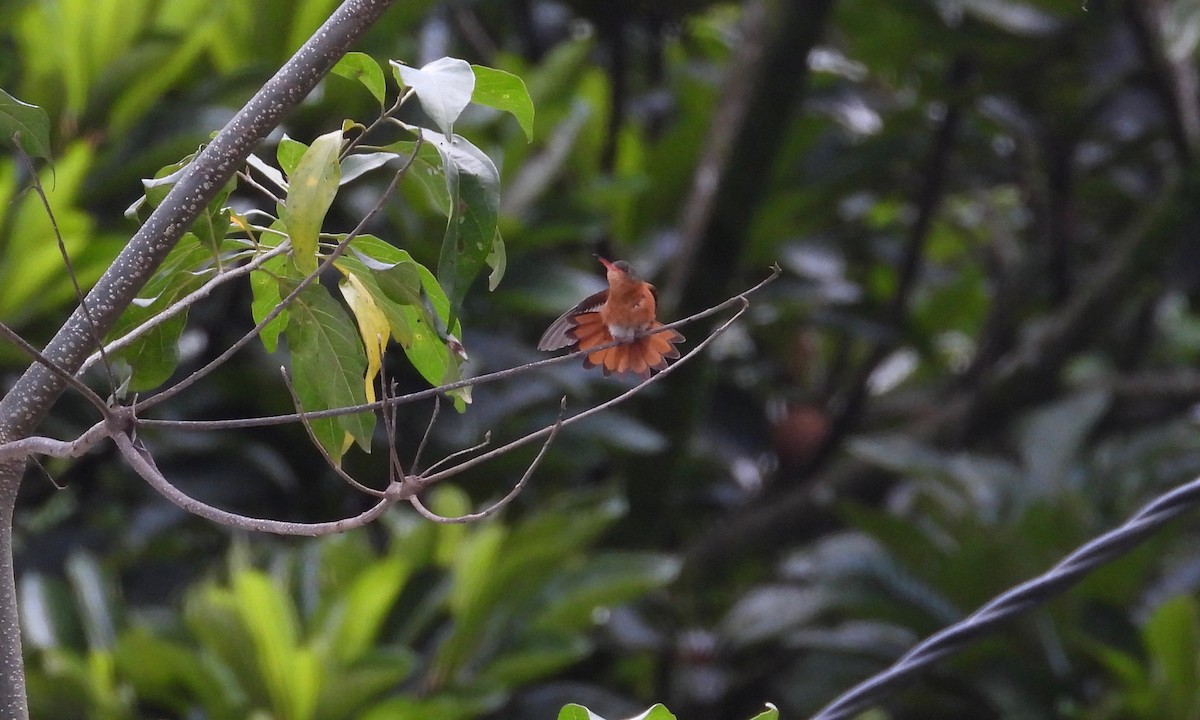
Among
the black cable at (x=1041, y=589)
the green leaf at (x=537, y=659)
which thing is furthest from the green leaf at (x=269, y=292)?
the green leaf at (x=537, y=659)

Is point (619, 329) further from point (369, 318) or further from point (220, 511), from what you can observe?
point (220, 511)

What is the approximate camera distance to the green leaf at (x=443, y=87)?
0.53 metres

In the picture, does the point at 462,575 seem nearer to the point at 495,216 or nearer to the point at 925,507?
the point at 925,507

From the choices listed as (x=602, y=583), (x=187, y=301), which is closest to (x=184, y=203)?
(x=187, y=301)

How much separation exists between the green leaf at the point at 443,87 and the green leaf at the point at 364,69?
0.06m

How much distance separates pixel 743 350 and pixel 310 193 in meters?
2.05

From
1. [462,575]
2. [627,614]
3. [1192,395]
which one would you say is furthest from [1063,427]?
[462,575]

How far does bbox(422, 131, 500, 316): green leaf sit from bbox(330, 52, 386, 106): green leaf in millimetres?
57

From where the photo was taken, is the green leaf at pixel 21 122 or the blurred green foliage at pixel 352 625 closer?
the green leaf at pixel 21 122

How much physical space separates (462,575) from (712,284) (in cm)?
57

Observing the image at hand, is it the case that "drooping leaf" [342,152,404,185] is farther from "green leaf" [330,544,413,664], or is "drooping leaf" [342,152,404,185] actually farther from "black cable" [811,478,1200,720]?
"green leaf" [330,544,413,664]

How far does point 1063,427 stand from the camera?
2.16 meters

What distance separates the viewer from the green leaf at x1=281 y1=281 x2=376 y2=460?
2.16ft

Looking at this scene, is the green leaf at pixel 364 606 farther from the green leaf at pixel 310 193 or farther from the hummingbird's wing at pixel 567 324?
the green leaf at pixel 310 193
